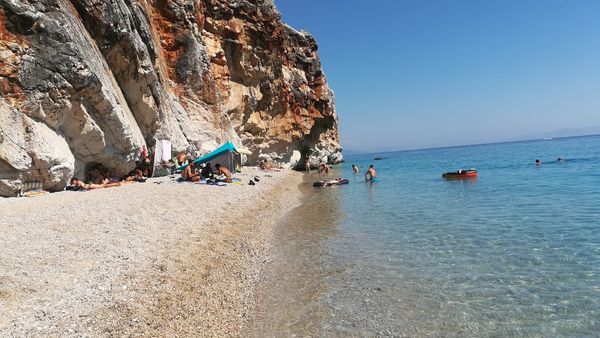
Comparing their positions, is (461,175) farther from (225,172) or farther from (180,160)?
(180,160)

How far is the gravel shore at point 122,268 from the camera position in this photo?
4.40 metres

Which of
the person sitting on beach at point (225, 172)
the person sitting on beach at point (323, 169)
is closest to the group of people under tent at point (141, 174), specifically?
the person sitting on beach at point (225, 172)

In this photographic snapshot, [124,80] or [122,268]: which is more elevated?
[124,80]

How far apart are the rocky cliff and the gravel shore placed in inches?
101

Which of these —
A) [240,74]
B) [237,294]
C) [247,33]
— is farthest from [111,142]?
[247,33]

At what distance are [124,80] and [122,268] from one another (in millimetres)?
13494

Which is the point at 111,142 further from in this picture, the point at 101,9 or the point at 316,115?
the point at 316,115

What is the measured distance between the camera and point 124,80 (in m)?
16.9

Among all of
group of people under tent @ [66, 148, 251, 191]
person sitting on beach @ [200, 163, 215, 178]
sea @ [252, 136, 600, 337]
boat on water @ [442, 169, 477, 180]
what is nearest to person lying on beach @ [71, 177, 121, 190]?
group of people under tent @ [66, 148, 251, 191]

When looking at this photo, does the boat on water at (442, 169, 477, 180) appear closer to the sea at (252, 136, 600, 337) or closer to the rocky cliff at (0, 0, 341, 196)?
the sea at (252, 136, 600, 337)

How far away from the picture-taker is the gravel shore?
4.40 m

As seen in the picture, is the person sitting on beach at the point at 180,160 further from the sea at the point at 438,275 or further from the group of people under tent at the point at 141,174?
the sea at the point at 438,275

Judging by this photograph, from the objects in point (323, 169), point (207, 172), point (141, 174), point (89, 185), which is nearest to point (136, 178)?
point (141, 174)

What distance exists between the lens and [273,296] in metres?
6.21
